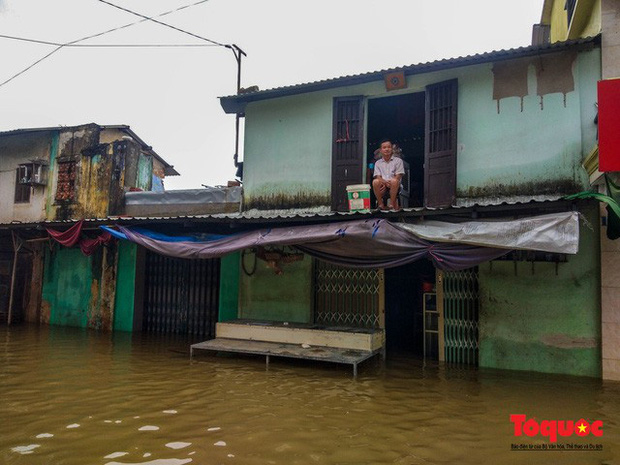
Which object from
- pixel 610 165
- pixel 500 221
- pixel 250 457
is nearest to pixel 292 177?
pixel 500 221

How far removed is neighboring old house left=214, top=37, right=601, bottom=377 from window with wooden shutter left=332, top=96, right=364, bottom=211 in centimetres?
2

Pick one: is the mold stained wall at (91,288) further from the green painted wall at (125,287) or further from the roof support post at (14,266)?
the roof support post at (14,266)

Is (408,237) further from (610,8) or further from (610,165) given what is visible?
(610,8)

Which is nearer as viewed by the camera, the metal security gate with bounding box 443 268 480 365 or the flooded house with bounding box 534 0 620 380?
the flooded house with bounding box 534 0 620 380

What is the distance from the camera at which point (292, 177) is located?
977 cm

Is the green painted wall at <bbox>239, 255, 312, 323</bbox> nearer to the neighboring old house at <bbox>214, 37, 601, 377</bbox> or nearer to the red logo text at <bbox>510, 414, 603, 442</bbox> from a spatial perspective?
the neighboring old house at <bbox>214, 37, 601, 377</bbox>

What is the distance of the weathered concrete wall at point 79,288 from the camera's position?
38.1ft

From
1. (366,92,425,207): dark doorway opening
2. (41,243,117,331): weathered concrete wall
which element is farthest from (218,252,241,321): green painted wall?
(366,92,425,207): dark doorway opening

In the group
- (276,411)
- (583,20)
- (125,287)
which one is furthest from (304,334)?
(583,20)

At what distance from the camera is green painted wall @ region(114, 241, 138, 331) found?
11320 mm

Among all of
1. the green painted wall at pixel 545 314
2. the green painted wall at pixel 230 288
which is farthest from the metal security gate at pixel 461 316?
the green painted wall at pixel 230 288

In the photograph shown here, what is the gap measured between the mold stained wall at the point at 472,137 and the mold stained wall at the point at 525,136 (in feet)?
0.05

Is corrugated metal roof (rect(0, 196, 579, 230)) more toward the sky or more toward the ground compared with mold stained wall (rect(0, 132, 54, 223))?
more toward the ground

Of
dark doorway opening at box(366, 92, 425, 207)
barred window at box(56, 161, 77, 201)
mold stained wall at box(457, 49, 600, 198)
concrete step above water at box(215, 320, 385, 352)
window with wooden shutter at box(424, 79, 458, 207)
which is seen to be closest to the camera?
mold stained wall at box(457, 49, 600, 198)
